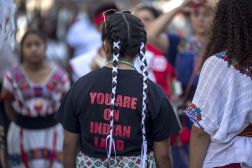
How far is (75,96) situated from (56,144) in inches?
110

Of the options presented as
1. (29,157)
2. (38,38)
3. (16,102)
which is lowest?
(29,157)

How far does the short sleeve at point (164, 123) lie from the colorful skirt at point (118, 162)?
0.13 meters

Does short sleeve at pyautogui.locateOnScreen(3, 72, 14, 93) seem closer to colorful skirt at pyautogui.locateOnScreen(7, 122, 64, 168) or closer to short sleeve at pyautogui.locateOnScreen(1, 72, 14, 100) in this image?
short sleeve at pyautogui.locateOnScreen(1, 72, 14, 100)

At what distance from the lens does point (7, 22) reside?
506cm

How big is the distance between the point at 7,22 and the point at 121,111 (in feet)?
3.58

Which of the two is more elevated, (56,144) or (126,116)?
(126,116)

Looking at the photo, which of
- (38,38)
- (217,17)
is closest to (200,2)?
(38,38)

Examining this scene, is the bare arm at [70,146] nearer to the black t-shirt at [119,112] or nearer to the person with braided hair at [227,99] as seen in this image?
the black t-shirt at [119,112]

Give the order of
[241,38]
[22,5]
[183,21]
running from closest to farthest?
1. [241,38]
2. [183,21]
3. [22,5]

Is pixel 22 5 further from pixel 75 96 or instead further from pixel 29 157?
pixel 75 96

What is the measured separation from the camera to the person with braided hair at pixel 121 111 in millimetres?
4520

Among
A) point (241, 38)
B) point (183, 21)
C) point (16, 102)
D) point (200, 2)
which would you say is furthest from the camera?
point (183, 21)

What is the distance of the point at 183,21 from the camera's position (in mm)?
14469

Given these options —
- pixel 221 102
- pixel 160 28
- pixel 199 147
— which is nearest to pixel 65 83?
pixel 160 28
